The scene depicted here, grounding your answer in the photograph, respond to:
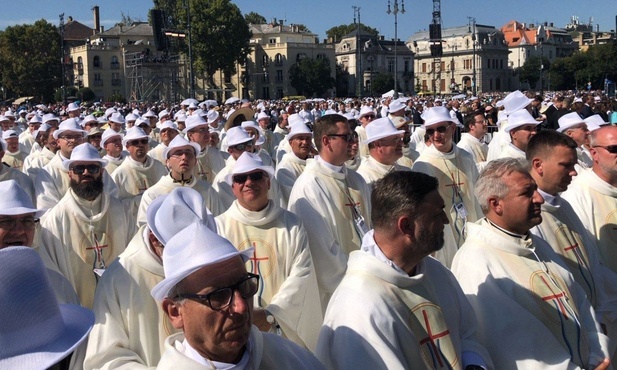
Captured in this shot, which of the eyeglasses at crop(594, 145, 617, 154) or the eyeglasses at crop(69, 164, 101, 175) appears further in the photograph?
the eyeglasses at crop(69, 164, 101, 175)

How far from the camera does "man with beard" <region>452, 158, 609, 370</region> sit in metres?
3.77

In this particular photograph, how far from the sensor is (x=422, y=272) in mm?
3547

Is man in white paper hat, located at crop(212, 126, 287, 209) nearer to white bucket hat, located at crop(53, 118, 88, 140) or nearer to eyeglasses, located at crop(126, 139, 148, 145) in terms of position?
eyeglasses, located at crop(126, 139, 148, 145)

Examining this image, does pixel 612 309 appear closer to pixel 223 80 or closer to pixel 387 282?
pixel 387 282

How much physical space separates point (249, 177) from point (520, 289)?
7.25 ft

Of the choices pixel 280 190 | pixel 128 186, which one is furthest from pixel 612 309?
pixel 128 186

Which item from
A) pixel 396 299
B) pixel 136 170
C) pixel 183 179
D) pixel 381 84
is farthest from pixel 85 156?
A: pixel 381 84

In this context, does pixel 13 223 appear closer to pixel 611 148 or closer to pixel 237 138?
pixel 611 148

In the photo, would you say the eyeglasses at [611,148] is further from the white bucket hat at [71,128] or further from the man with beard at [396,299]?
the white bucket hat at [71,128]

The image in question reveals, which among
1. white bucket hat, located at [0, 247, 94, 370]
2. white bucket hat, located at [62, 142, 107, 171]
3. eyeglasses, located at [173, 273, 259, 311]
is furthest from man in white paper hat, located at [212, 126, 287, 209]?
white bucket hat, located at [0, 247, 94, 370]

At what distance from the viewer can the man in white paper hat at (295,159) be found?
29.8ft

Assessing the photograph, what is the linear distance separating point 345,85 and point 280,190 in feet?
323

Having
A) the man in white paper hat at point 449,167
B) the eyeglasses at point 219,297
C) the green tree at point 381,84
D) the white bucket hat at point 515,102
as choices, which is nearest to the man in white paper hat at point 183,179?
the man in white paper hat at point 449,167

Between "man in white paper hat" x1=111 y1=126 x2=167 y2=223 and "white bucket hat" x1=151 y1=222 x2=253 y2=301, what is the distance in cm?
641
